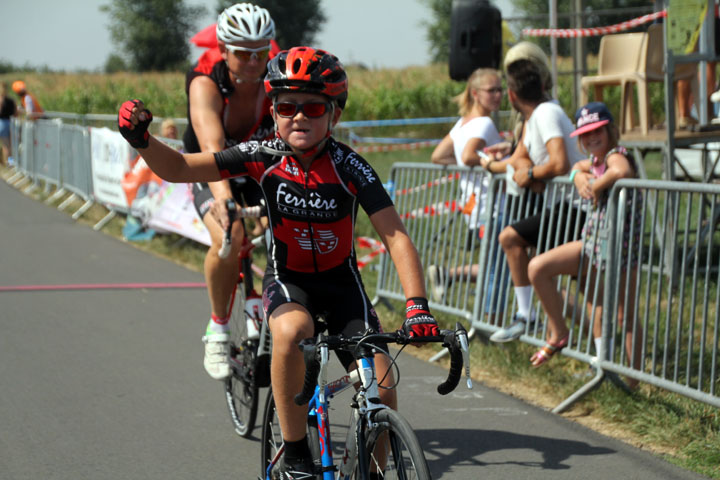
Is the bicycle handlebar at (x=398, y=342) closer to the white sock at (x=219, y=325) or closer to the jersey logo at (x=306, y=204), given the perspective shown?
the jersey logo at (x=306, y=204)

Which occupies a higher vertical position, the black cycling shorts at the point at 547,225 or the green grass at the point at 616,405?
the black cycling shorts at the point at 547,225

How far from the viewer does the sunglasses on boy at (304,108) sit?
3746 millimetres

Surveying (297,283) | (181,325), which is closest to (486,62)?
(181,325)

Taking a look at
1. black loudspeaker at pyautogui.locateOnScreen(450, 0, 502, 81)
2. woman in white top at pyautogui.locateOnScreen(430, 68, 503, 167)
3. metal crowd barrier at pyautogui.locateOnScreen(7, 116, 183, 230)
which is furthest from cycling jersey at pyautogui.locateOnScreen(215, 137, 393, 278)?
metal crowd barrier at pyautogui.locateOnScreen(7, 116, 183, 230)

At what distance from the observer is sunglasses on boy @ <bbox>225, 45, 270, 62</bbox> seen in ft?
17.6

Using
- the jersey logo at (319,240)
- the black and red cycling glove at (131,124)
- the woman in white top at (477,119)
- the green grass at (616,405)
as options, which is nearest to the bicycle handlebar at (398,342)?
the jersey logo at (319,240)

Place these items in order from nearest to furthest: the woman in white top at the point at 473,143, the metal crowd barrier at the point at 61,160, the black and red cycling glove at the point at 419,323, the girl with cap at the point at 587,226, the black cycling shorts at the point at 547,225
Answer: the black and red cycling glove at the point at 419,323 < the girl with cap at the point at 587,226 < the black cycling shorts at the point at 547,225 < the woman in white top at the point at 473,143 < the metal crowd barrier at the point at 61,160

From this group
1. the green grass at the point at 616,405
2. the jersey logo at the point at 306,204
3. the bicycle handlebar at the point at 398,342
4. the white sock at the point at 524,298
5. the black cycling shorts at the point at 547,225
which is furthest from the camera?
the white sock at the point at 524,298

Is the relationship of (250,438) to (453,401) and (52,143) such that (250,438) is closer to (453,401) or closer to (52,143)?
(453,401)

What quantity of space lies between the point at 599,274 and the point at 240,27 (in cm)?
273

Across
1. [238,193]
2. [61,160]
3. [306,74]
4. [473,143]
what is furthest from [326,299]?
[61,160]

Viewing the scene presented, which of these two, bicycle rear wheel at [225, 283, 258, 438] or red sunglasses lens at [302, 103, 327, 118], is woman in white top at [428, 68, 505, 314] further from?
red sunglasses lens at [302, 103, 327, 118]

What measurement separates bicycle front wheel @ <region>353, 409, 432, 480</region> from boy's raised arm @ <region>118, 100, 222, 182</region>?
141cm

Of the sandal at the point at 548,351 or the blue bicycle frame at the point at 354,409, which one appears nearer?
the blue bicycle frame at the point at 354,409
